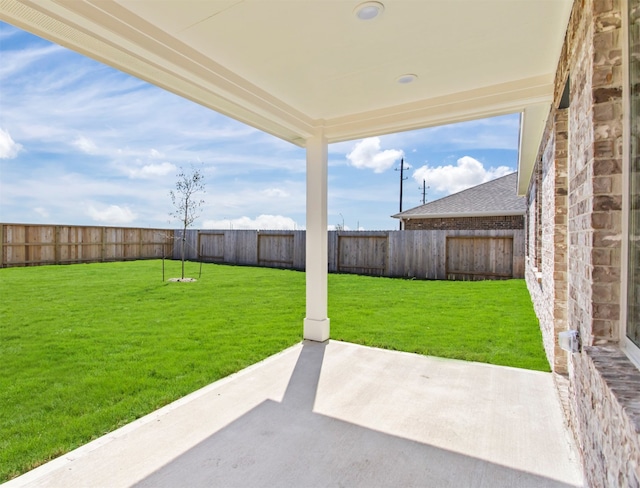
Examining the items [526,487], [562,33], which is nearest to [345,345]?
[526,487]

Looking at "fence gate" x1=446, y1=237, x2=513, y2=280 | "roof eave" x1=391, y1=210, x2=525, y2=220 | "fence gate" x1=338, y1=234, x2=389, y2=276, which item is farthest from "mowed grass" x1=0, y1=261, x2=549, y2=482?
"roof eave" x1=391, y1=210, x2=525, y2=220

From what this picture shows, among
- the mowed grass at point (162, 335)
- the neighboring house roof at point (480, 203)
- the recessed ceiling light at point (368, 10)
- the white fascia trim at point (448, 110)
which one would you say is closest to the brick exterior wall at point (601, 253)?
the recessed ceiling light at point (368, 10)

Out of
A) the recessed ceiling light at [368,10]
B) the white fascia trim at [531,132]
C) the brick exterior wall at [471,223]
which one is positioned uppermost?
the recessed ceiling light at [368,10]

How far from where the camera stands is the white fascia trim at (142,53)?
2.10 m

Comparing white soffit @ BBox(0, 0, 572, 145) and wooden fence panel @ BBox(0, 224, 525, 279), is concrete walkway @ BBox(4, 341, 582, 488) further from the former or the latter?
wooden fence panel @ BBox(0, 224, 525, 279)

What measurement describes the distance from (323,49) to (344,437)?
9.24 ft

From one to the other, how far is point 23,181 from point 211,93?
7191mm

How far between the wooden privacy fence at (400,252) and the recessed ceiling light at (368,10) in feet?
31.0

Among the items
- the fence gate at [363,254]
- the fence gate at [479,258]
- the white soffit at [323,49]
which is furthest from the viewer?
the fence gate at [363,254]

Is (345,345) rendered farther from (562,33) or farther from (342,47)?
(562,33)

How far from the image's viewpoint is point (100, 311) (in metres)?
6.30

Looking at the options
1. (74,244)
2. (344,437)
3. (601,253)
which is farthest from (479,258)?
(74,244)

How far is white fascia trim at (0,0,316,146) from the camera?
82.7 inches

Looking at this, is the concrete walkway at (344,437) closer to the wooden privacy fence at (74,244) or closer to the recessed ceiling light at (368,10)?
the recessed ceiling light at (368,10)
